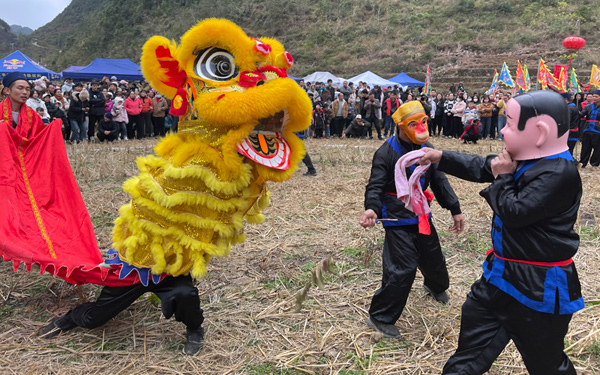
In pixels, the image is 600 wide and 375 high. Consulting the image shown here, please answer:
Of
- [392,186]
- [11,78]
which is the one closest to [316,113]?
[11,78]

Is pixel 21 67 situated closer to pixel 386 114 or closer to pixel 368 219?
pixel 386 114

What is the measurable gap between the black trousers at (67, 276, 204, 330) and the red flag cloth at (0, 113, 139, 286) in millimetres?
123

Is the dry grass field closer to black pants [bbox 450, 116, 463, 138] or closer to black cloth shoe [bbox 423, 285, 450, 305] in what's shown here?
black cloth shoe [bbox 423, 285, 450, 305]

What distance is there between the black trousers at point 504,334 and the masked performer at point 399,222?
81cm

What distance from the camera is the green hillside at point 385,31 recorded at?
28.9 metres

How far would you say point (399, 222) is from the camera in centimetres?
336

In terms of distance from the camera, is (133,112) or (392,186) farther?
(133,112)

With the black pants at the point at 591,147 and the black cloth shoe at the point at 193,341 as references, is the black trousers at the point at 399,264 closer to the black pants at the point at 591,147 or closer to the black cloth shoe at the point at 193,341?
the black cloth shoe at the point at 193,341

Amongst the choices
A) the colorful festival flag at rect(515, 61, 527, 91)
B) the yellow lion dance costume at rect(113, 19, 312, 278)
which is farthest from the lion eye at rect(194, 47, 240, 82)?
the colorful festival flag at rect(515, 61, 527, 91)

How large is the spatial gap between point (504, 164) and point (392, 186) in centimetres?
125

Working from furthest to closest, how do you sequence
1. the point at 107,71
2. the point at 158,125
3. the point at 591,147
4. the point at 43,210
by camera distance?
the point at 107,71
the point at 158,125
the point at 591,147
the point at 43,210

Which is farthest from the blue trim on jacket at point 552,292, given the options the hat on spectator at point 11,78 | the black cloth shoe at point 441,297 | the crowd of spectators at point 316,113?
the crowd of spectators at point 316,113

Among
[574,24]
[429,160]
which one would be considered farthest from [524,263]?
[574,24]

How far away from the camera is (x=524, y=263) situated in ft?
7.25
